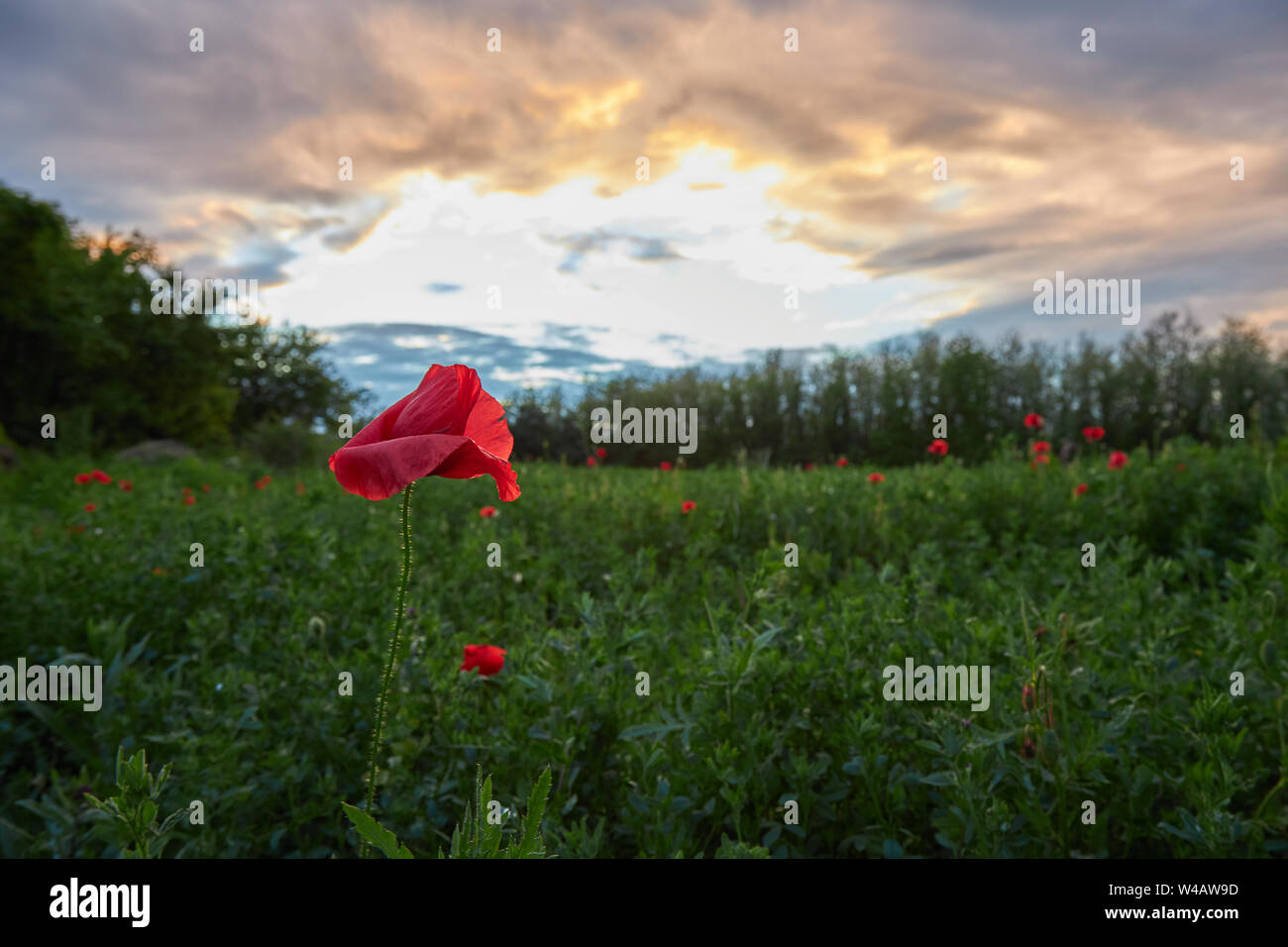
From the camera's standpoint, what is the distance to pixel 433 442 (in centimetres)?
102

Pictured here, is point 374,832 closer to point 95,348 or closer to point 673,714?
point 673,714

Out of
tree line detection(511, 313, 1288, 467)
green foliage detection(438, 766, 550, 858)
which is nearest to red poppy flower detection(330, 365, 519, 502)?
green foliage detection(438, 766, 550, 858)

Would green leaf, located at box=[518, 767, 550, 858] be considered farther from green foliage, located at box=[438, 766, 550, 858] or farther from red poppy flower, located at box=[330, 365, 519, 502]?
red poppy flower, located at box=[330, 365, 519, 502]

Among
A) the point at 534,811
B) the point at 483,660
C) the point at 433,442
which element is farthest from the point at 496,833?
the point at 483,660

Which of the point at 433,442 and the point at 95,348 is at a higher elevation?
the point at 95,348

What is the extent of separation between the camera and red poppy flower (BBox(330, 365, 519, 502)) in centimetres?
101

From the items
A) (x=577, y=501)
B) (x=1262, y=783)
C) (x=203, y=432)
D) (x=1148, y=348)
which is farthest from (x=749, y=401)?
(x=1262, y=783)

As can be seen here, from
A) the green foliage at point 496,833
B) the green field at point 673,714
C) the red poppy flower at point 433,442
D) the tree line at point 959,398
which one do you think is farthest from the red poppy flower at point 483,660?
the tree line at point 959,398

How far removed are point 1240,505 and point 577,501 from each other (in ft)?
18.0

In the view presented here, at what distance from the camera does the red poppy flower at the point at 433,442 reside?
39.8 inches

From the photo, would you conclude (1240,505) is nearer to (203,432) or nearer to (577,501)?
(577,501)
